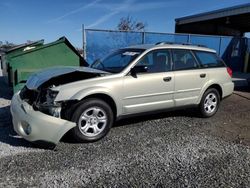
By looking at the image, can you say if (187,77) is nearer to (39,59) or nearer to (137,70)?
(137,70)

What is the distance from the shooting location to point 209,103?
19.2 feet

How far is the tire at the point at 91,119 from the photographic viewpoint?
13.3 feet

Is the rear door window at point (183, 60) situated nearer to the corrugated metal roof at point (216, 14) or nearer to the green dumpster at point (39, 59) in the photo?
the green dumpster at point (39, 59)

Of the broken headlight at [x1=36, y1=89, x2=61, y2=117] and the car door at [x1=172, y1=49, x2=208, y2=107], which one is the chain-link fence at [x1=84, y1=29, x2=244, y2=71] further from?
the broken headlight at [x1=36, y1=89, x2=61, y2=117]

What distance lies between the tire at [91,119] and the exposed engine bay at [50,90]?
273 mm

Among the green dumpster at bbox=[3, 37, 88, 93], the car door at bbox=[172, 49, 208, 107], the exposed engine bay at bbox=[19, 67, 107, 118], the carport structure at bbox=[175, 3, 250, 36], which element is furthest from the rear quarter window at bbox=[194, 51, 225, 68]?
the carport structure at bbox=[175, 3, 250, 36]

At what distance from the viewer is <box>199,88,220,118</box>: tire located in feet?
18.7

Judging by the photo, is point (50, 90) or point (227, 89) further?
point (227, 89)

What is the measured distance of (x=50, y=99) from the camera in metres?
3.89

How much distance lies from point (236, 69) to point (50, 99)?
1485cm

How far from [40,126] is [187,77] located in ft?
9.73

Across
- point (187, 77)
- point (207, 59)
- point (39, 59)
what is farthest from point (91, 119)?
point (39, 59)

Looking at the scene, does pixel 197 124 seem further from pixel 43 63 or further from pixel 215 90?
pixel 43 63

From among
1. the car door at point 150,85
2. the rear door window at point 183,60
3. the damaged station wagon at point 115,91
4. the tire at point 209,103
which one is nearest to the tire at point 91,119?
the damaged station wagon at point 115,91
